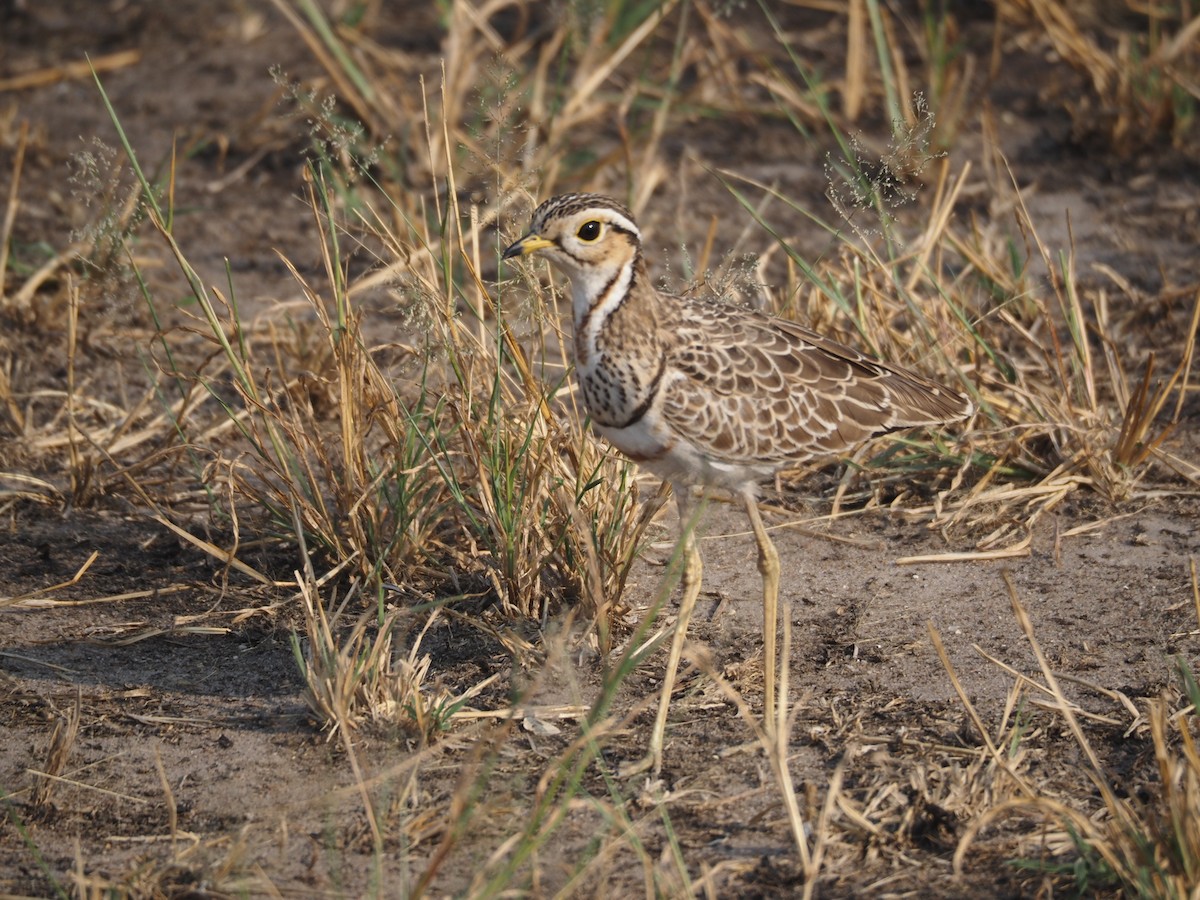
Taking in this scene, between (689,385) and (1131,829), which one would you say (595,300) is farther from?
(1131,829)

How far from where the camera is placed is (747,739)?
12.7ft

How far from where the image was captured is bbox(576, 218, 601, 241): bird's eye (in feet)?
13.4

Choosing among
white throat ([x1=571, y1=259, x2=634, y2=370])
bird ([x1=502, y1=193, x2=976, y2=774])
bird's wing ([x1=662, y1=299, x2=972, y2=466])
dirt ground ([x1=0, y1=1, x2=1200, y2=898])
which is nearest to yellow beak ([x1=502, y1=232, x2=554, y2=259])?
bird ([x1=502, y1=193, x2=976, y2=774])

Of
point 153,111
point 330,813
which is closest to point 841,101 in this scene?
point 153,111

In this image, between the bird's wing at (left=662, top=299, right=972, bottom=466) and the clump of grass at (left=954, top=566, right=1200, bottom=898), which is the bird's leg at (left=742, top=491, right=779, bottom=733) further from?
the clump of grass at (left=954, top=566, right=1200, bottom=898)

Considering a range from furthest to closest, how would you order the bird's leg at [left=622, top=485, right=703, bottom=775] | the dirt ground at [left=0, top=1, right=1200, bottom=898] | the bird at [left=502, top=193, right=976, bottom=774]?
the bird at [left=502, top=193, right=976, bottom=774]
the bird's leg at [left=622, top=485, right=703, bottom=775]
the dirt ground at [left=0, top=1, right=1200, bottom=898]

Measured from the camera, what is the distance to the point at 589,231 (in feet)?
13.4

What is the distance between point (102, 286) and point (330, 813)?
2760 mm

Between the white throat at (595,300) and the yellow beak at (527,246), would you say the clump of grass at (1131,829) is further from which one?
the yellow beak at (527,246)

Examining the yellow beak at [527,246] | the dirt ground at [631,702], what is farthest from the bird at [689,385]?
the dirt ground at [631,702]

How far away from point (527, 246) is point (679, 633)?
1.13 m

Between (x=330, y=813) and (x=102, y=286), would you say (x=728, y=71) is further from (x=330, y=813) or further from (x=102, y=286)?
(x=330, y=813)

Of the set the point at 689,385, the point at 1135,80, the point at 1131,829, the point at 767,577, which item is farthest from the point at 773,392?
the point at 1135,80

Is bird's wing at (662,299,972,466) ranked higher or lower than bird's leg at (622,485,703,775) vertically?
higher
